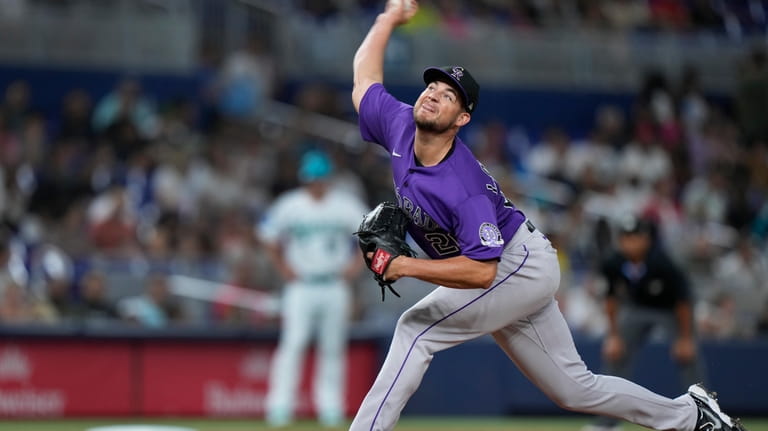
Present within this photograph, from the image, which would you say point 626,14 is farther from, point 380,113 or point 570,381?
point 570,381

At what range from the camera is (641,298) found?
439 inches

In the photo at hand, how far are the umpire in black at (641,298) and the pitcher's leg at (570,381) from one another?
386 centimetres

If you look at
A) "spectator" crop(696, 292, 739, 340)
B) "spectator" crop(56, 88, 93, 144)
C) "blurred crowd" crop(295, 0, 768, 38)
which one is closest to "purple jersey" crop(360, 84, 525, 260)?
"spectator" crop(696, 292, 739, 340)

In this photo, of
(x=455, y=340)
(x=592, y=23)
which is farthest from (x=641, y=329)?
(x=592, y=23)

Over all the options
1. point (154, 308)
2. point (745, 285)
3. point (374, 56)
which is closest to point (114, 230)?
point (154, 308)

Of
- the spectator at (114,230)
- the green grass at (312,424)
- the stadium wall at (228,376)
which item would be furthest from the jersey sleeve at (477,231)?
the spectator at (114,230)

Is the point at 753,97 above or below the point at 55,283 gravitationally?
above

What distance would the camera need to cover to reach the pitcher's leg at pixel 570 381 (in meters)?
6.76

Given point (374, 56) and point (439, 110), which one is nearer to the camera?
point (439, 110)

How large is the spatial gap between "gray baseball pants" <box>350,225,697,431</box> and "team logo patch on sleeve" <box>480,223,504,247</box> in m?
0.40

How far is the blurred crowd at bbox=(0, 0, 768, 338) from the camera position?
14172mm

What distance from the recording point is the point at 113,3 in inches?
721

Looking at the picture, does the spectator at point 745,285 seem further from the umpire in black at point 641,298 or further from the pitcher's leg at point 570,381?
the pitcher's leg at point 570,381

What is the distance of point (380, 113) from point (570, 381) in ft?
5.74
